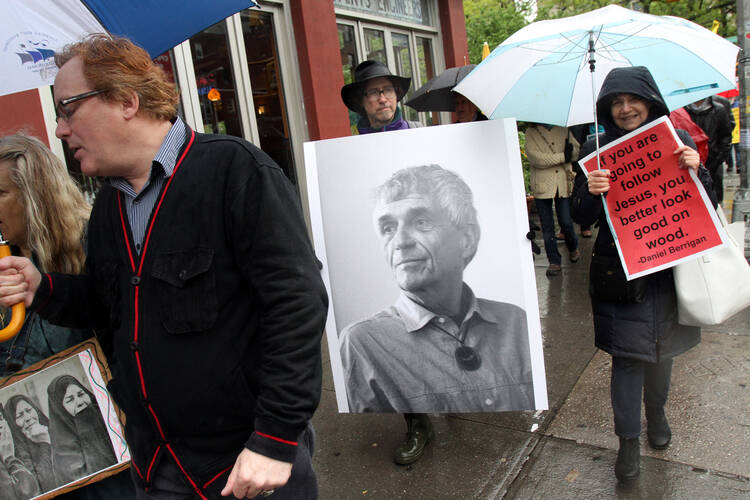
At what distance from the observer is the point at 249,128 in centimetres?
603

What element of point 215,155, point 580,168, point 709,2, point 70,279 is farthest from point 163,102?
point 709,2

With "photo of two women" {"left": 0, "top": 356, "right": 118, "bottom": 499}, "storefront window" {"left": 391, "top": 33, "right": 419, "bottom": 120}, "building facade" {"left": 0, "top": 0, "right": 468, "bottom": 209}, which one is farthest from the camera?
"storefront window" {"left": 391, "top": 33, "right": 419, "bottom": 120}

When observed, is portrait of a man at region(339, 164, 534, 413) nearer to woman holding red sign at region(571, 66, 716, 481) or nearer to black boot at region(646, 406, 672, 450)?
woman holding red sign at region(571, 66, 716, 481)

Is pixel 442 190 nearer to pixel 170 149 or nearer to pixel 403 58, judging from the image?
pixel 170 149

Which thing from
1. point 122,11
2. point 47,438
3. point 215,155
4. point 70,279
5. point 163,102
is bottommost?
point 47,438

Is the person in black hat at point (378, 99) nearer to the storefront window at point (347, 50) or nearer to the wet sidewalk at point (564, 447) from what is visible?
the wet sidewalk at point (564, 447)

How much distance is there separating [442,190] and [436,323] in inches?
23.7

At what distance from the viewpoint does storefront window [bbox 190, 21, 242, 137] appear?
18.4 ft

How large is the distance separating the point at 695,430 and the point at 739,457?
11.5 inches

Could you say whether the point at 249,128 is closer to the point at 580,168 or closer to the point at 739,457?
the point at 580,168

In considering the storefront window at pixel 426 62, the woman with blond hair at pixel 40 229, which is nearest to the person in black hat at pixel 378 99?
the woman with blond hair at pixel 40 229

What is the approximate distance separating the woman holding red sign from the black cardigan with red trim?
167 centimetres

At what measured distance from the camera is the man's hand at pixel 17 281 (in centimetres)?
155

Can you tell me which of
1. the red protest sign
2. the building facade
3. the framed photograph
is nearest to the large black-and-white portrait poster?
the red protest sign
